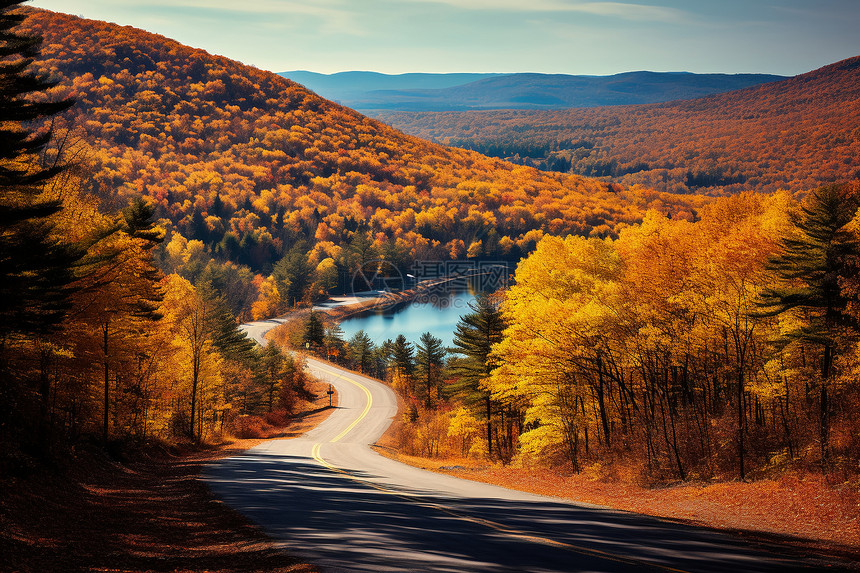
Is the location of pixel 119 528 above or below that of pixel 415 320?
above

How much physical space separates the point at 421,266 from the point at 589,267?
15025 cm

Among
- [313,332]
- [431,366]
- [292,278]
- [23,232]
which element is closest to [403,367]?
[431,366]

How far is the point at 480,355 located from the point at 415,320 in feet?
314

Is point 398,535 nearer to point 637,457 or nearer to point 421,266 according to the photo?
point 637,457

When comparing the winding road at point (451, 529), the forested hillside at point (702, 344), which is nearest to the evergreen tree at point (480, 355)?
the forested hillside at point (702, 344)

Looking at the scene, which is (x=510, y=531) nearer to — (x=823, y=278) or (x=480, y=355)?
(x=823, y=278)

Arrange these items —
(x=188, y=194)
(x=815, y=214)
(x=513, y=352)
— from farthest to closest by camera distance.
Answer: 1. (x=188, y=194)
2. (x=513, y=352)
3. (x=815, y=214)

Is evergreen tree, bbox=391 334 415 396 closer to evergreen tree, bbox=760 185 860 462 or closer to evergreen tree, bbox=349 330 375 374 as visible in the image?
evergreen tree, bbox=349 330 375 374

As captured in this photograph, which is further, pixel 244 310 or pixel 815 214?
pixel 244 310

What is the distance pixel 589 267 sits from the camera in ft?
113

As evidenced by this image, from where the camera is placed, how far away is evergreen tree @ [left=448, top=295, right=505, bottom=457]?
4044 cm

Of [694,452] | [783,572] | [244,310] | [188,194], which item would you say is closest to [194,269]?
[244,310]

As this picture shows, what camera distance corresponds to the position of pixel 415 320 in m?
136

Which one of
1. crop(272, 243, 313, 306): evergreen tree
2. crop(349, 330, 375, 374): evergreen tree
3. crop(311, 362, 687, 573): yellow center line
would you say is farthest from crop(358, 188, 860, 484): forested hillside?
crop(272, 243, 313, 306): evergreen tree
